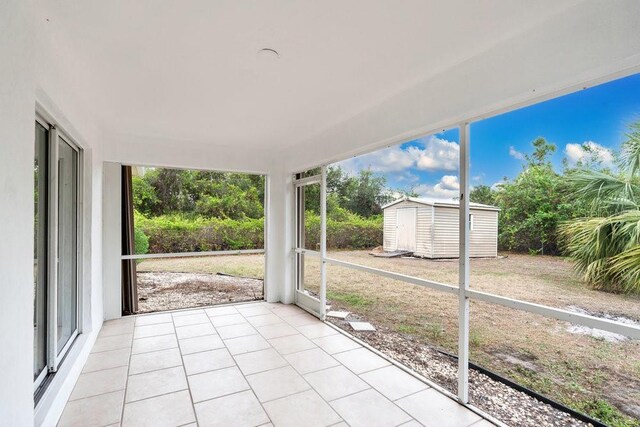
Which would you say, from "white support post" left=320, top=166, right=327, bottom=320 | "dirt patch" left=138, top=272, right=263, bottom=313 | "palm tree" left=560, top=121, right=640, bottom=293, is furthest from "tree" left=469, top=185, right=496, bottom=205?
"dirt patch" left=138, top=272, right=263, bottom=313

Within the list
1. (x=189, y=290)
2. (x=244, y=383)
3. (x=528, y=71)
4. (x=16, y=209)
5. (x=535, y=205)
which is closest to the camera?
(x=16, y=209)

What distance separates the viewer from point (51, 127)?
2287mm

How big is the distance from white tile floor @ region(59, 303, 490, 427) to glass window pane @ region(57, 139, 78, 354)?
0.45 m

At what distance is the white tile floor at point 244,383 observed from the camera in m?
2.16

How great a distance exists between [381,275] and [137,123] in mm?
3322

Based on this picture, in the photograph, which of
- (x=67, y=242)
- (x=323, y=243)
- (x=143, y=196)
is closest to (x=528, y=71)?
(x=323, y=243)

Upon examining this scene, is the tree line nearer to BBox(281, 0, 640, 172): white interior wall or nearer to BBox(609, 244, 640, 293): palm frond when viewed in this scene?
BBox(609, 244, 640, 293): palm frond

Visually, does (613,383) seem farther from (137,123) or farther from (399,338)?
(137,123)

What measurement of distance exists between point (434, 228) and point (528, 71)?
4.39ft

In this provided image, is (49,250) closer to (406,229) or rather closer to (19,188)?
(19,188)

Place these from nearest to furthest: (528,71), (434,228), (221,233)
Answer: (528,71) → (434,228) → (221,233)

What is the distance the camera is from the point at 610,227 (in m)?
1.67

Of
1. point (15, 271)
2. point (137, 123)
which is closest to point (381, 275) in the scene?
point (15, 271)

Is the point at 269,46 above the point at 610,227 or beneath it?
above
